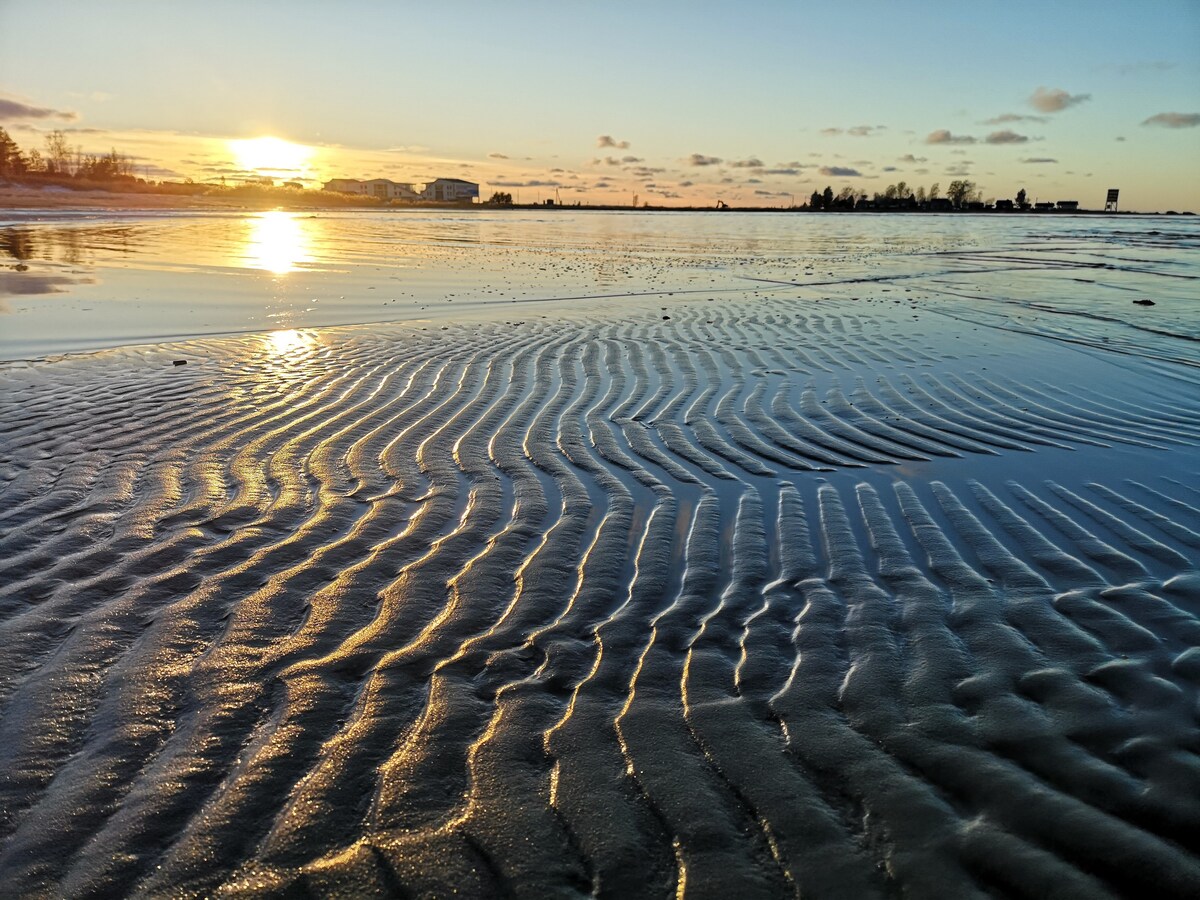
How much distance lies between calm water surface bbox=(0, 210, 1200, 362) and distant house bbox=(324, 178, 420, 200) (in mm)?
118944

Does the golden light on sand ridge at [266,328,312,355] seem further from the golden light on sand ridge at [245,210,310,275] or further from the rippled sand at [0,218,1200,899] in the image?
the golden light on sand ridge at [245,210,310,275]

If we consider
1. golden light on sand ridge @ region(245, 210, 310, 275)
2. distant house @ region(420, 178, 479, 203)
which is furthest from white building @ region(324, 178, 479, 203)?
golden light on sand ridge @ region(245, 210, 310, 275)

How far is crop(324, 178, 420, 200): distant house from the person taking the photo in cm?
14300

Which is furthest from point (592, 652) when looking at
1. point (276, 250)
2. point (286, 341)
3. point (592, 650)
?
point (276, 250)

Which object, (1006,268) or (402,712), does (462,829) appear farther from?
(1006,268)

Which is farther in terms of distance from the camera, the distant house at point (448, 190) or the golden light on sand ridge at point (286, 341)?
the distant house at point (448, 190)

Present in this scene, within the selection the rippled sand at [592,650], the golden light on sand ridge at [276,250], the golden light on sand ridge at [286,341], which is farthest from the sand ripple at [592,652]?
the golden light on sand ridge at [276,250]

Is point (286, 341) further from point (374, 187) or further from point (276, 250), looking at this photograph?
point (374, 187)

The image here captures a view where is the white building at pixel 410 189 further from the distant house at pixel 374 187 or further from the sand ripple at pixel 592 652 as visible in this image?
the sand ripple at pixel 592 652

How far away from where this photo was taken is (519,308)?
42.7 ft

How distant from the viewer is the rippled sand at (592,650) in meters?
2.20

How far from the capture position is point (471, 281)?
16938 mm

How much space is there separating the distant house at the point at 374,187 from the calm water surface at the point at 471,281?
119 m

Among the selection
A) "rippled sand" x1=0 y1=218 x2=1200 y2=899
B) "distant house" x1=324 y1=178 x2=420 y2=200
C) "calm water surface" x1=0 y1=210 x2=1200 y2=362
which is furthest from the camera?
"distant house" x1=324 y1=178 x2=420 y2=200
